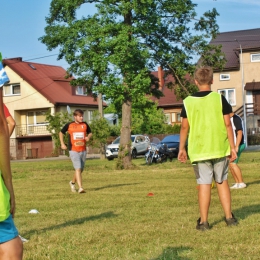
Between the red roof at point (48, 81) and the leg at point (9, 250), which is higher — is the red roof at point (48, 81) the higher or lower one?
the higher one

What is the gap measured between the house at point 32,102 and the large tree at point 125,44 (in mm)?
35894

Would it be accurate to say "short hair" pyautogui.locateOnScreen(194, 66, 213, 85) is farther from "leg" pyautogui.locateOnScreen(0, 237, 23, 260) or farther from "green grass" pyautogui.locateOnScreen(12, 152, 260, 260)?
"leg" pyautogui.locateOnScreen(0, 237, 23, 260)

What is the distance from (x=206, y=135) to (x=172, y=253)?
6.39 ft

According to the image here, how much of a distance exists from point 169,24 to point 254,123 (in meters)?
31.2

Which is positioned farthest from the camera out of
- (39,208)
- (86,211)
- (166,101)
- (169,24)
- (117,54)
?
(166,101)

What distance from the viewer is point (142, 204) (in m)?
11.2

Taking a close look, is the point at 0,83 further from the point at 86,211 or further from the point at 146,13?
the point at 146,13

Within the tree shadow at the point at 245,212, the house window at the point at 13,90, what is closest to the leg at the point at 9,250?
the tree shadow at the point at 245,212

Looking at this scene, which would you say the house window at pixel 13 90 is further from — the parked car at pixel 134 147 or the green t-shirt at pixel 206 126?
the green t-shirt at pixel 206 126

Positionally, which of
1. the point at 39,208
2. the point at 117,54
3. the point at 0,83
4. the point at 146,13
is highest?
the point at 146,13

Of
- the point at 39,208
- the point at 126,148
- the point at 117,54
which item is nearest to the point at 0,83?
the point at 39,208

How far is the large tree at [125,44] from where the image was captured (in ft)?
86.7

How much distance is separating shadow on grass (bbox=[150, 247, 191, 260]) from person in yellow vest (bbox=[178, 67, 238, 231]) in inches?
49.2

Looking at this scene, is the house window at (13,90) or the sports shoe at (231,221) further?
the house window at (13,90)
